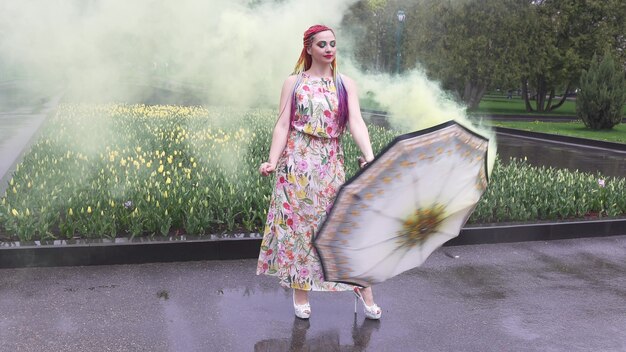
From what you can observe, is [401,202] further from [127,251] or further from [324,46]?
[127,251]

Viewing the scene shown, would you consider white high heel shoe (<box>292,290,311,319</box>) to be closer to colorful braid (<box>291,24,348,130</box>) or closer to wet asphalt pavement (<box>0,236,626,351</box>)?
wet asphalt pavement (<box>0,236,626,351</box>)

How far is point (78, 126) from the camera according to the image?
11.0 metres

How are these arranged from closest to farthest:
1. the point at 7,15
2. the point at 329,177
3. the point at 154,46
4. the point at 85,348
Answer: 1. the point at 85,348
2. the point at 329,177
3. the point at 7,15
4. the point at 154,46

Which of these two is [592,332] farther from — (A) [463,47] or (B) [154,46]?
(A) [463,47]

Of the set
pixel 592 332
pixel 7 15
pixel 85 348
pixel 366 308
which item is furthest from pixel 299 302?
pixel 7 15

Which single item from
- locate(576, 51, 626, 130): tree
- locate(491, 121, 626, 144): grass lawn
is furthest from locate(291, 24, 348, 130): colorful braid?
locate(576, 51, 626, 130): tree

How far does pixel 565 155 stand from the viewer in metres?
15.3

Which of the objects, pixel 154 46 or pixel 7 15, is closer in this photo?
pixel 7 15

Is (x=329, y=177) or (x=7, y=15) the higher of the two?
(x=7, y=15)

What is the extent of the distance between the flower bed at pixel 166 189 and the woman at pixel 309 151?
183 cm

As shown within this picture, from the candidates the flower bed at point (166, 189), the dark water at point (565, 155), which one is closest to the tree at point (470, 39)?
the dark water at point (565, 155)

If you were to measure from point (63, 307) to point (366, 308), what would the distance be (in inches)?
79.6

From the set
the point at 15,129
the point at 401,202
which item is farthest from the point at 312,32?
the point at 15,129

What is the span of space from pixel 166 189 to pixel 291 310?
108 inches
